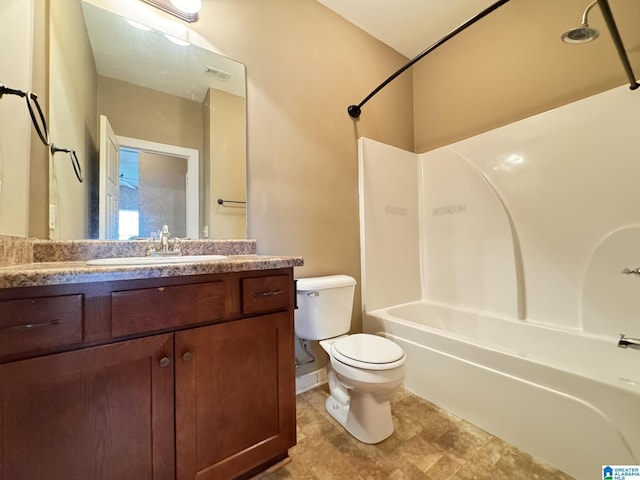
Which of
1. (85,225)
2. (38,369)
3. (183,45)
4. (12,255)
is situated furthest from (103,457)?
(183,45)

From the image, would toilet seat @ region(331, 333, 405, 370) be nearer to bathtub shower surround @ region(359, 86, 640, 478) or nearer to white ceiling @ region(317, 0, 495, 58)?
bathtub shower surround @ region(359, 86, 640, 478)

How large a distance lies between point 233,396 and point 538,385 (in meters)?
1.38

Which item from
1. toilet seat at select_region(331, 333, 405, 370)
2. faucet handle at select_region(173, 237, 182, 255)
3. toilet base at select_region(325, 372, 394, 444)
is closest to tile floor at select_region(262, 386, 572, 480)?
toilet base at select_region(325, 372, 394, 444)

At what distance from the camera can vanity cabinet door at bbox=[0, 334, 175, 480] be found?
650mm

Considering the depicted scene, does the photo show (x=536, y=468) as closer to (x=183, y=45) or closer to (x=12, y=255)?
(x=12, y=255)

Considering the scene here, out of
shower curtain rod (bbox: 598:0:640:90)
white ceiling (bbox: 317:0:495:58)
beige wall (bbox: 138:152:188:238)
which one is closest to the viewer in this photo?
shower curtain rod (bbox: 598:0:640:90)

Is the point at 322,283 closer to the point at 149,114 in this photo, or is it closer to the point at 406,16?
the point at 149,114

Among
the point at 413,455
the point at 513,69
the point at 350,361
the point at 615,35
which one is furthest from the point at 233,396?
the point at 513,69

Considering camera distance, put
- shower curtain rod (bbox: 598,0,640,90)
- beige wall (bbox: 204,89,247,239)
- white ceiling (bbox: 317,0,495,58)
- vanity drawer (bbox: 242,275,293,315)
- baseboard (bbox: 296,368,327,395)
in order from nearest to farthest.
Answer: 1. vanity drawer (bbox: 242,275,293,315)
2. shower curtain rod (bbox: 598,0,640,90)
3. beige wall (bbox: 204,89,247,239)
4. baseboard (bbox: 296,368,327,395)
5. white ceiling (bbox: 317,0,495,58)

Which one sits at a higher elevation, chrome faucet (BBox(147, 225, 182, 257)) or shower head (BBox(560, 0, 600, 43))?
shower head (BBox(560, 0, 600, 43))

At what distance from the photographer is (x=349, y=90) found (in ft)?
6.79

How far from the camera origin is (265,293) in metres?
1.04

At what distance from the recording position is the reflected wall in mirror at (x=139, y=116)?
3.80 feet

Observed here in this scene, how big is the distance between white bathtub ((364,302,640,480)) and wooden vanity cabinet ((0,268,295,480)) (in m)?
0.98
